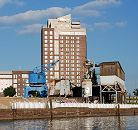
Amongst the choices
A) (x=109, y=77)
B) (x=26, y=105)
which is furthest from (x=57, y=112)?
(x=109, y=77)

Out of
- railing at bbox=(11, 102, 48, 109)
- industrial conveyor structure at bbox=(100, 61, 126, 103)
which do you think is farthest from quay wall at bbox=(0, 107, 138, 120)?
industrial conveyor structure at bbox=(100, 61, 126, 103)

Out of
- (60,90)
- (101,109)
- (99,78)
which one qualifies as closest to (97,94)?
(99,78)

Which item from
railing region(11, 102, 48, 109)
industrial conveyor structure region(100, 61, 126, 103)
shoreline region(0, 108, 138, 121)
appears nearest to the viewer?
shoreline region(0, 108, 138, 121)

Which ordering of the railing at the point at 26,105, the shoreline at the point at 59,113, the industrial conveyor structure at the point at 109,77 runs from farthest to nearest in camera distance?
the industrial conveyor structure at the point at 109,77, the railing at the point at 26,105, the shoreline at the point at 59,113

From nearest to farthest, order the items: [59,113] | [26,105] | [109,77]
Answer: [26,105]
[59,113]
[109,77]

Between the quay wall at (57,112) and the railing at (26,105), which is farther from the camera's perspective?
the railing at (26,105)

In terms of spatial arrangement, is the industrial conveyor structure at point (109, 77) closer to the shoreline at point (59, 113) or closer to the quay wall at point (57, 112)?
the shoreline at point (59, 113)

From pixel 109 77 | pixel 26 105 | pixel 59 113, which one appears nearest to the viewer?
pixel 26 105

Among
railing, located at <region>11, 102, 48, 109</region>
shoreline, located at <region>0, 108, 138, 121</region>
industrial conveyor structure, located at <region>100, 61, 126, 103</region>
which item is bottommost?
shoreline, located at <region>0, 108, 138, 121</region>

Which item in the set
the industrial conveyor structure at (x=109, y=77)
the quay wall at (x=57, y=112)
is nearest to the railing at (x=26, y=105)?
the quay wall at (x=57, y=112)

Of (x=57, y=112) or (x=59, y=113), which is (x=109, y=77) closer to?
(x=59, y=113)

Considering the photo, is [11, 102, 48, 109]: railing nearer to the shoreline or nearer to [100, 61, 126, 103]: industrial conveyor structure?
the shoreline

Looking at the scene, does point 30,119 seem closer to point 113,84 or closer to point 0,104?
point 0,104

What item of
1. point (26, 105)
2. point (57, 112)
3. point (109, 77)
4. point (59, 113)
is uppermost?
point (109, 77)
